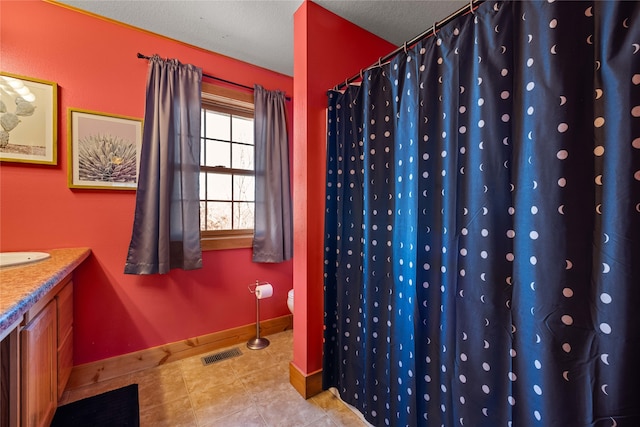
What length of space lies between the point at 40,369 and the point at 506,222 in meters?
2.11

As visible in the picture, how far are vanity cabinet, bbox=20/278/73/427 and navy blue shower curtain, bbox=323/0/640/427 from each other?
1.50m

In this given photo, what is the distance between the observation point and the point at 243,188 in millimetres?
2494

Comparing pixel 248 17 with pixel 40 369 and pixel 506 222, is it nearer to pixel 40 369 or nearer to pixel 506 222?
pixel 506 222

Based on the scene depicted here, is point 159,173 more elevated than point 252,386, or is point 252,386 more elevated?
point 159,173

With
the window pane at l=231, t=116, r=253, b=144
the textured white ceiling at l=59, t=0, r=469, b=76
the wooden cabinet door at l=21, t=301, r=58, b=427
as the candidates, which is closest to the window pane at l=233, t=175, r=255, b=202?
the window pane at l=231, t=116, r=253, b=144

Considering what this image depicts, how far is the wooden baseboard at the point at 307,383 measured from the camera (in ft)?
5.36

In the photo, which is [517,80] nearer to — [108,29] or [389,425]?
[389,425]

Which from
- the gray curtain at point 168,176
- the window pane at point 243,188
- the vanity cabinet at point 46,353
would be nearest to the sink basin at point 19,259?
the vanity cabinet at point 46,353

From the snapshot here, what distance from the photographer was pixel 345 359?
159 centimetres

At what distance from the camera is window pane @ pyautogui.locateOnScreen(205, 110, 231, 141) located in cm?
231

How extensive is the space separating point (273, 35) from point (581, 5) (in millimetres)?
1868

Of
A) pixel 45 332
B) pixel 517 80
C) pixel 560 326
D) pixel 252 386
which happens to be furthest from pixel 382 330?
pixel 45 332

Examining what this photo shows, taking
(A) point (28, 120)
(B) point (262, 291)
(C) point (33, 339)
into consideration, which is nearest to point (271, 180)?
(B) point (262, 291)

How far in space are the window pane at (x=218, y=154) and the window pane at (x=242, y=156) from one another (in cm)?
6
